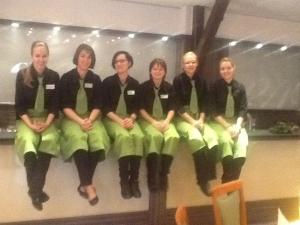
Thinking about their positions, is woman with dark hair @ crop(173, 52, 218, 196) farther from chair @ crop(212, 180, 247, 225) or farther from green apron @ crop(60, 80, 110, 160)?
chair @ crop(212, 180, 247, 225)

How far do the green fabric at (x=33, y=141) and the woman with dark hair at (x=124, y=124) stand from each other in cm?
50

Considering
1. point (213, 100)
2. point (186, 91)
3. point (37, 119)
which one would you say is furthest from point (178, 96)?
point (37, 119)

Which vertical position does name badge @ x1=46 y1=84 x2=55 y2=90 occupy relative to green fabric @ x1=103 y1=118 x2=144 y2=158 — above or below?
above

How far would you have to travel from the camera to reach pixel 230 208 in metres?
2.37

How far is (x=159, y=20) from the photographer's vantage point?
A: 4.21 metres

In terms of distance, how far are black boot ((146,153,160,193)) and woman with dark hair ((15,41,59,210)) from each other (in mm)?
802

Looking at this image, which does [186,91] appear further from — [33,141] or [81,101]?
[33,141]

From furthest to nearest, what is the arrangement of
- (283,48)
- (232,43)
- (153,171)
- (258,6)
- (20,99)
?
(283,48) < (232,43) < (258,6) < (153,171) < (20,99)

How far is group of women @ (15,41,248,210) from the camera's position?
3.27 meters

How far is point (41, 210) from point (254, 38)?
2.83 m

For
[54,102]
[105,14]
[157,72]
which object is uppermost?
[105,14]

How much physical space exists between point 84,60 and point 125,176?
3.31 feet

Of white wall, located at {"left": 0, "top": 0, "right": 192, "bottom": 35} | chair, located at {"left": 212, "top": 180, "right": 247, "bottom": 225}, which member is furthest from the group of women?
chair, located at {"left": 212, "top": 180, "right": 247, "bottom": 225}

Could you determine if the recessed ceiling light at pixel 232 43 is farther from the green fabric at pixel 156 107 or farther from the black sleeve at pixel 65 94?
the black sleeve at pixel 65 94
